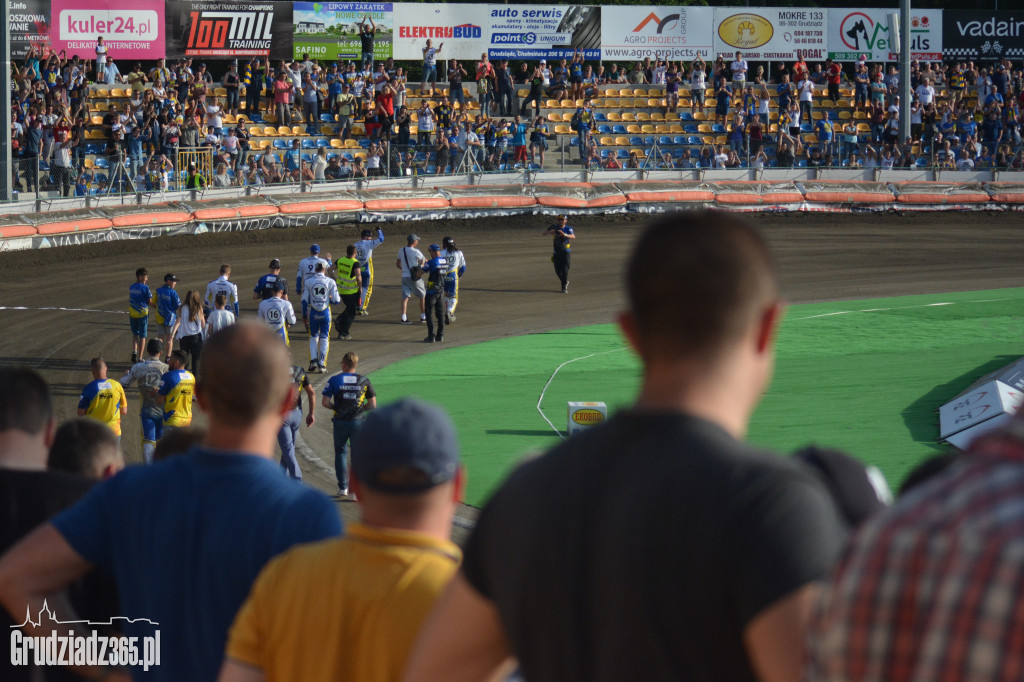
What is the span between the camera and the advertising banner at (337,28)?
3825 cm

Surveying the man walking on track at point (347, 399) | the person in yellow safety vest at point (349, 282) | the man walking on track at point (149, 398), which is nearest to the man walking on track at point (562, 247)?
the person in yellow safety vest at point (349, 282)

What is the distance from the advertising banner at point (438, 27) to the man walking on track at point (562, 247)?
15359 mm

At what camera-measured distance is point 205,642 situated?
3195 millimetres

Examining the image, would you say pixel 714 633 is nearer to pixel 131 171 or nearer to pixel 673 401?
pixel 673 401

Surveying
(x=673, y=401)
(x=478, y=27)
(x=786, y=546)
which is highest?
(x=478, y=27)

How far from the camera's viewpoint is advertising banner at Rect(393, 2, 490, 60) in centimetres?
3947

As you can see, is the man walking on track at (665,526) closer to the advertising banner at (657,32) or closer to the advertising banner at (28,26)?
the advertising banner at (28,26)

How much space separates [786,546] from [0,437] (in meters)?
2.80

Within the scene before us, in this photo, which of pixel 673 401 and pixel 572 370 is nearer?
pixel 673 401

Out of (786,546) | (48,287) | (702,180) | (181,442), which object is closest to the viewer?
(786,546)

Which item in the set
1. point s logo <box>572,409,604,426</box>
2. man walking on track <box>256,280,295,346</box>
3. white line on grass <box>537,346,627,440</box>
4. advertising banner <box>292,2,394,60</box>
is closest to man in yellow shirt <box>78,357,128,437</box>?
man walking on track <box>256,280,295,346</box>

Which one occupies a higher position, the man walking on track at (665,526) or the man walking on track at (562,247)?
the man walking on track at (562,247)

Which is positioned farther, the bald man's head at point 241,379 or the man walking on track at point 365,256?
the man walking on track at point 365,256

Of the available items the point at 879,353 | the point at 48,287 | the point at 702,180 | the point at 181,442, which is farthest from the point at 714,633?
the point at 702,180
